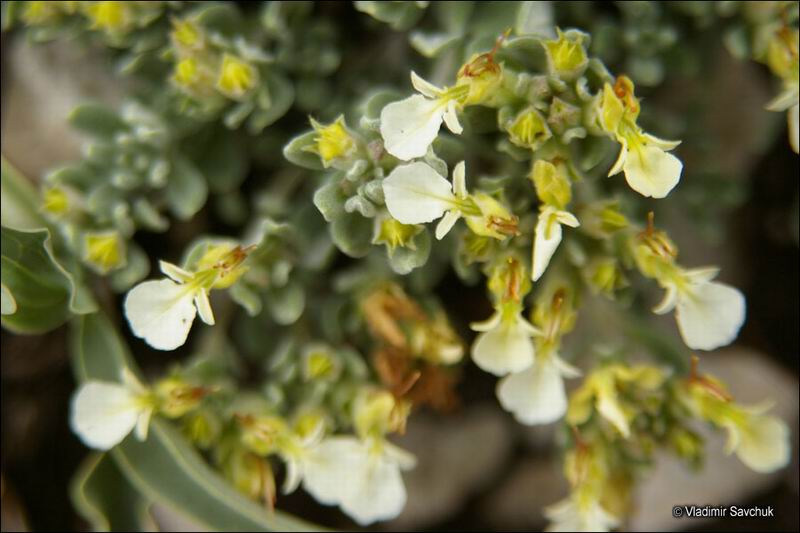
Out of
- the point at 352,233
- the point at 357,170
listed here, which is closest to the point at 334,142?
the point at 357,170

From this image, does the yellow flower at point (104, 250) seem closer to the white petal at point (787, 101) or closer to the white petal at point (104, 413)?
the white petal at point (104, 413)

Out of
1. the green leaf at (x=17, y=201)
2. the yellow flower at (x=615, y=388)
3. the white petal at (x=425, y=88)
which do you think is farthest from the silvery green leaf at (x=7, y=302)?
the yellow flower at (x=615, y=388)

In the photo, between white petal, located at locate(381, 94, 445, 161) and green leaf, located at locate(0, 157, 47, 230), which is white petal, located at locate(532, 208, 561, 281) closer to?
white petal, located at locate(381, 94, 445, 161)

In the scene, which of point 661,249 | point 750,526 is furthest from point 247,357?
point 750,526

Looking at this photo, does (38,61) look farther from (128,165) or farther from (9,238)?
(9,238)

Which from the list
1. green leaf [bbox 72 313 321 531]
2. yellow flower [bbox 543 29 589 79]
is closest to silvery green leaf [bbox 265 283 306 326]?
green leaf [bbox 72 313 321 531]

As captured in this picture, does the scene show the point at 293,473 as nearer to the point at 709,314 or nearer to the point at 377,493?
the point at 377,493
